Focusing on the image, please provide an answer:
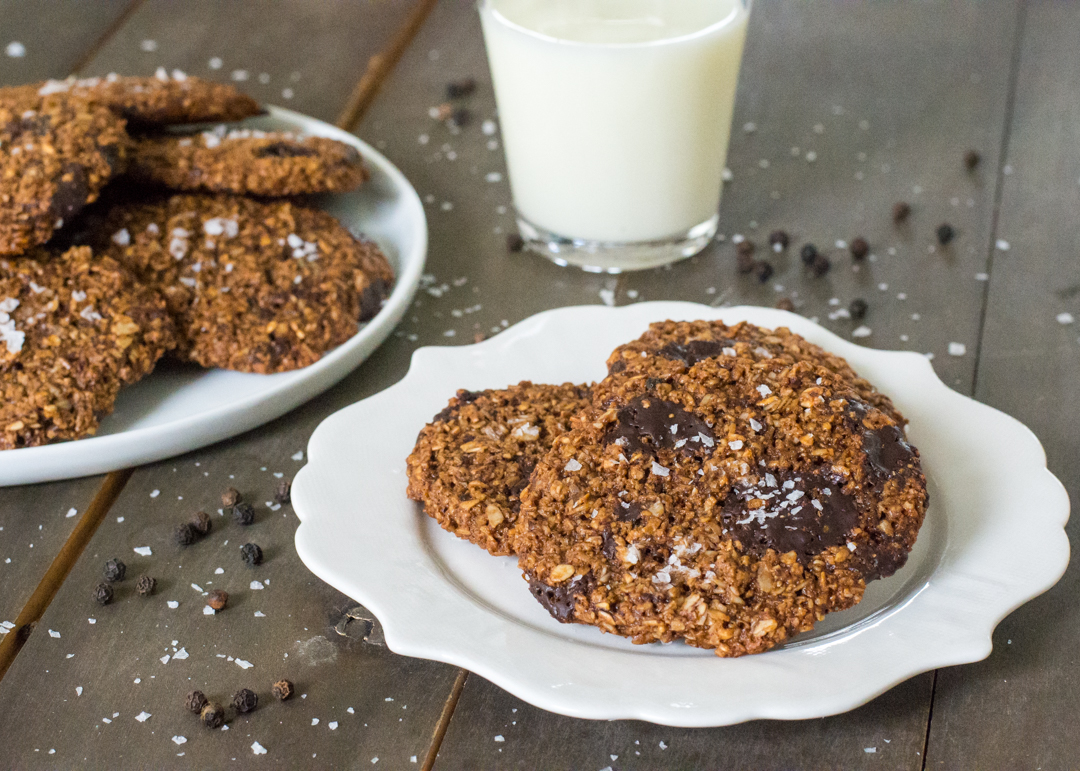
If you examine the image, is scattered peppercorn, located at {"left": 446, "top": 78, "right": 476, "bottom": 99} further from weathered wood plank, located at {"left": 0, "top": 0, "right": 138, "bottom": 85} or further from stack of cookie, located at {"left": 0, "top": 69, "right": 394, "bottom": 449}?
weathered wood plank, located at {"left": 0, "top": 0, "right": 138, "bottom": 85}

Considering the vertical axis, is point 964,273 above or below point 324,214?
below

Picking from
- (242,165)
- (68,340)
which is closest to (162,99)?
(242,165)

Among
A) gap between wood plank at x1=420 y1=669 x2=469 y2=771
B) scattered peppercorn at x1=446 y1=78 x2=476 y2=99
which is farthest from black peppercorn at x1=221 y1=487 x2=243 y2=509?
scattered peppercorn at x1=446 y1=78 x2=476 y2=99

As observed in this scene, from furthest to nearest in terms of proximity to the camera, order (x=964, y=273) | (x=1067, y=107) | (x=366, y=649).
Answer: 1. (x=1067, y=107)
2. (x=964, y=273)
3. (x=366, y=649)

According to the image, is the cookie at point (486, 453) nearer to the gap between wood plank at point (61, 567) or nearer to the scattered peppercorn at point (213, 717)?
the scattered peppercorn at point (213, 717)

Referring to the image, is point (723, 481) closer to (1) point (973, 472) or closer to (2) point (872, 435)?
(2) point (872, 435)

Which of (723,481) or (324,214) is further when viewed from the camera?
(324,214)

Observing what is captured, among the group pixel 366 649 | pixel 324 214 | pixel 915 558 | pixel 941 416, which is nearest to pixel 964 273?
pixel 941 416

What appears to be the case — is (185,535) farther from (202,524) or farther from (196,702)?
(196,702)
